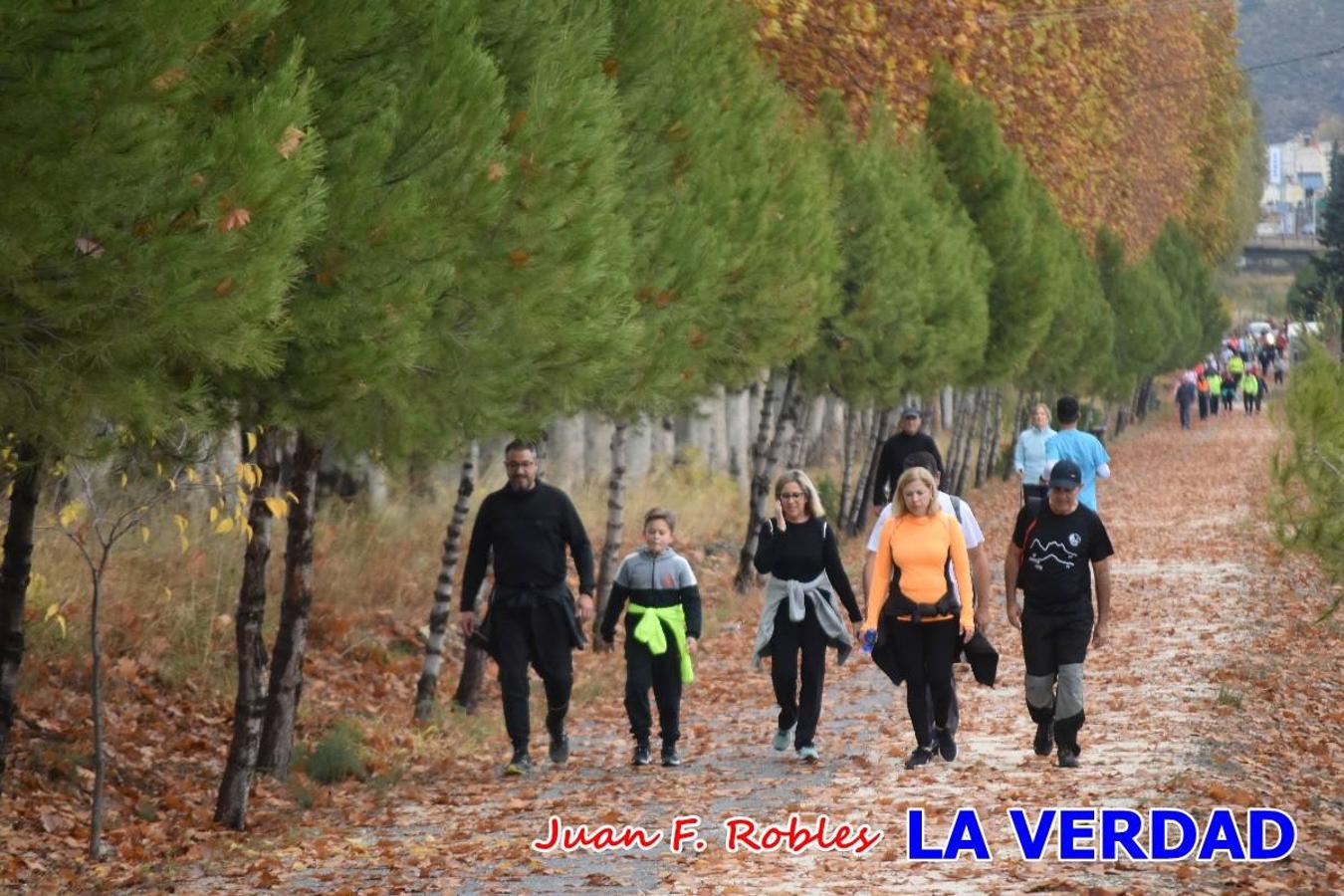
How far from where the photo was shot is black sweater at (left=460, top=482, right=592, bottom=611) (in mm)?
14008

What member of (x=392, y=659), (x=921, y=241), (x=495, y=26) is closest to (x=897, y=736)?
(x=495, y=26)

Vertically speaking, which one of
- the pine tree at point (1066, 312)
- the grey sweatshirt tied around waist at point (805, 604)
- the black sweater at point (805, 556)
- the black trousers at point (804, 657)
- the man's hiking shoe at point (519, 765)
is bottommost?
the man's hiking shoe at point (519, 765)

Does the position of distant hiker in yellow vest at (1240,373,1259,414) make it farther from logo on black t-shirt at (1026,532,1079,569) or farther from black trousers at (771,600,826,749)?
logo on black t-shirt at (1026,532,1079,569)

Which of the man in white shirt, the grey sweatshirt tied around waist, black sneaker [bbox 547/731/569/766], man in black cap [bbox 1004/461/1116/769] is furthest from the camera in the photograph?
black sneaker [bbox 547/731/569/766]

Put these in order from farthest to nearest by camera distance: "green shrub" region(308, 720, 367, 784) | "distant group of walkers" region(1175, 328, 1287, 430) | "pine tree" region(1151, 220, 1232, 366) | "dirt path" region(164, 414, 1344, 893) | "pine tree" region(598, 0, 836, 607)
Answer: "pine tree" region(1151, 220, 1232, 366), "distant group of walkers" region(1175, 328, 1287, 430), "pine tree" region(598, 0, 836, 607), "green shrub" region(308, 720, 367, 784), "dirt path" region(164, 414, 1344, 893)

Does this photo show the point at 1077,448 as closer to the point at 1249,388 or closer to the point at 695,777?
the point at 695,777

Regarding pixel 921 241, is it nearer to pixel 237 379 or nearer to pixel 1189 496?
pixel 1189 496

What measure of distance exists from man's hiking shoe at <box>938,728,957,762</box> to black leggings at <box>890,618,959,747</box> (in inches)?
6.6

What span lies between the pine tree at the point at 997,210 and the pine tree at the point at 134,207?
3111 centimetres

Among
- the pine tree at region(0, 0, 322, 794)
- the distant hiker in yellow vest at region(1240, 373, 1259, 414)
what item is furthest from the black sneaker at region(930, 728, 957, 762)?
the distant hiker in yellow vest at region(1240, 373, 1259, 414)

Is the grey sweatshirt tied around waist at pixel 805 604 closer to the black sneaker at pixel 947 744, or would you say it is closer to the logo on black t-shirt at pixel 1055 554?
the black sneaker at pixel 947 744

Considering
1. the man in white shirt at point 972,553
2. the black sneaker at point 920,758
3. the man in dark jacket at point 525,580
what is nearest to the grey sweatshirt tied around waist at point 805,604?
the man in white shirt at point 972,553

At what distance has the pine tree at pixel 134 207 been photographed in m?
8.25

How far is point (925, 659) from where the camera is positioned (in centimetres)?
1341
